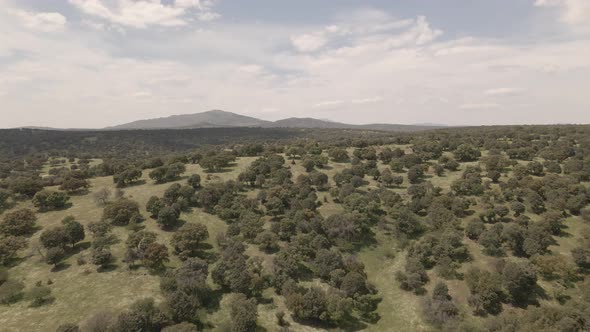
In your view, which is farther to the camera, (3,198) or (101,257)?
(3,198)

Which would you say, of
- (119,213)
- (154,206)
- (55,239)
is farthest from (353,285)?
(55,239)

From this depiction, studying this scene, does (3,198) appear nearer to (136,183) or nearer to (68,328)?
(136,183)

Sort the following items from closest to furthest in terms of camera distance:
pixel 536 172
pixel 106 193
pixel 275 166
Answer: pixel 106 193 < pixel 536 172 < pixel 275 166

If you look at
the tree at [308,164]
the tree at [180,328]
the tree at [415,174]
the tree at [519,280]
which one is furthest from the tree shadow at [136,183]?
the tree at [519,280]

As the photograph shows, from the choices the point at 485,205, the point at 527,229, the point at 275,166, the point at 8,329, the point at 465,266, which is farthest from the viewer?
the point at 275,166

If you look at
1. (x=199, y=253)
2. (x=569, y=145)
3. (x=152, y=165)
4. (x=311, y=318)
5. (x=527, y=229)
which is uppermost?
(x=569, y=145)

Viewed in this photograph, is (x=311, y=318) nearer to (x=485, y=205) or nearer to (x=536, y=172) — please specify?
(x=485, y=205)

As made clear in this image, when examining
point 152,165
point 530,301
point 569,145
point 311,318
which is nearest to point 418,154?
point 569,145

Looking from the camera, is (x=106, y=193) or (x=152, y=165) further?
(x=152, y=165)
